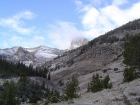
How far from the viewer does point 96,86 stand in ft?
192

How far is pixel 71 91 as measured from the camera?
5522 centimetres

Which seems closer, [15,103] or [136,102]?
[136,102]

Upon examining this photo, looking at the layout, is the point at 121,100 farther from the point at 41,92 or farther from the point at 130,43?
the point at 41,92

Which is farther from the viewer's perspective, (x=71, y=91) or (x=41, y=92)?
(x=41, y=92)

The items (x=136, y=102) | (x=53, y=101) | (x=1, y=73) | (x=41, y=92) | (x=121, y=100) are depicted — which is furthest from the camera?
(x=1, y=73)

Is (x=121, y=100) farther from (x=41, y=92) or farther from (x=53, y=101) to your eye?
(x=41, y=92)

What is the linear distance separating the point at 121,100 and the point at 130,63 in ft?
92.8

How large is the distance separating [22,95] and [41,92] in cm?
1660

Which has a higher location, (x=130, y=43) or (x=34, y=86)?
(x=130, y=43)

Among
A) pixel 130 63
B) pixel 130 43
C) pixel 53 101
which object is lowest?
pixel 53 101

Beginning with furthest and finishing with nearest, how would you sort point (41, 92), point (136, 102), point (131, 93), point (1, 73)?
point (1, 73)
point (41, 92)
point (131, 93)
point (136, 102)

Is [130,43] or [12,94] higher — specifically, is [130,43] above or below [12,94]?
above

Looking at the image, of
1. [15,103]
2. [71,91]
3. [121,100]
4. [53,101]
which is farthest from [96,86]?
[121,100]

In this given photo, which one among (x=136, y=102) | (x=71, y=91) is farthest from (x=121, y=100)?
(x=71, y=91)
